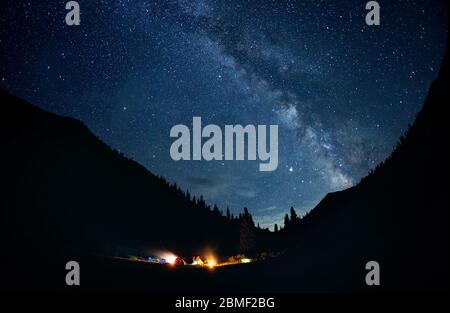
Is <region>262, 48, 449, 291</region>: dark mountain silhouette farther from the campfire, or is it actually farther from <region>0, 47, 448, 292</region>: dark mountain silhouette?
the campfire

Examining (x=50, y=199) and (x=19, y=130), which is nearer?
(x=50, y=199)

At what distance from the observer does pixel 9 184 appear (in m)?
63.7

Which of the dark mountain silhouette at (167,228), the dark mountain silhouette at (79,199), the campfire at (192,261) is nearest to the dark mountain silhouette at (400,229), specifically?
the dark mountain silhouette at (167,228)

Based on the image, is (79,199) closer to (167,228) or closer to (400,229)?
(167,228)

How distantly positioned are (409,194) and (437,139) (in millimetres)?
10366

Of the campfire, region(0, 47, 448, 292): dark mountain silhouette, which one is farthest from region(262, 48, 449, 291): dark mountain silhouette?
the campfire

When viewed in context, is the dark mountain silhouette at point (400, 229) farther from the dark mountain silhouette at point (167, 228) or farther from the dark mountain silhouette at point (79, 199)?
the dark mountain silhouette at point (79, 199)

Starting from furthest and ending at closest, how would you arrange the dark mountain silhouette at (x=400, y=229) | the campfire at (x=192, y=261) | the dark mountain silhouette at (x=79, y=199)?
the dark mountain silhouette at (x=79, y=199)
the campfire at (x=192, y=261)
the dark mountain silhouette at (x=400, y=229)

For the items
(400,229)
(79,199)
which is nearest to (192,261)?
(400,229)

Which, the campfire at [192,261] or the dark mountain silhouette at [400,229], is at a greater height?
the dark mountain silhouette at [400,229]

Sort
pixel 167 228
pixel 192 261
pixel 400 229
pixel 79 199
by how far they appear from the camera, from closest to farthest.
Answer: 1. pixel 400 229
2. pixel 192 261
3. pixel 79 199
4. pixel 167 228
